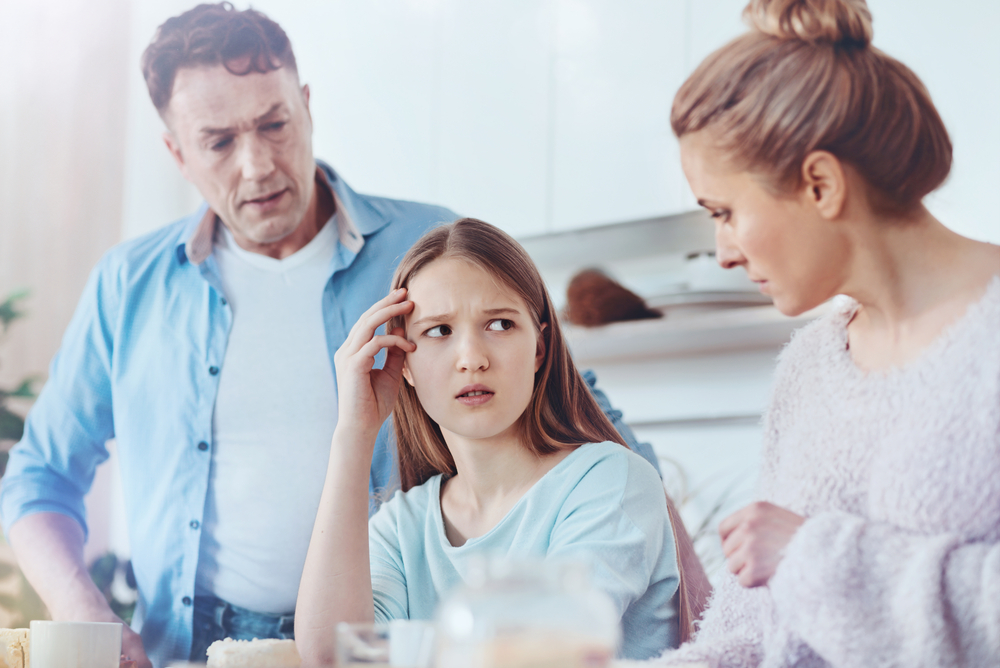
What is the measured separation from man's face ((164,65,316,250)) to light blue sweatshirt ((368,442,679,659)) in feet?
2.09

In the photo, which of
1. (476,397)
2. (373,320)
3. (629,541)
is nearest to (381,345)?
(373,320)

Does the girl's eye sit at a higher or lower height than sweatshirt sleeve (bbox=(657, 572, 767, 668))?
higher

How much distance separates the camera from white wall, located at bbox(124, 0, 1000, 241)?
1.75m

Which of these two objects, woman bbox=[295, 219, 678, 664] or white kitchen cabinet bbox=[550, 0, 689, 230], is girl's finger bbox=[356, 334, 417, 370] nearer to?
woman bbox=[295, 219, 678, 664]

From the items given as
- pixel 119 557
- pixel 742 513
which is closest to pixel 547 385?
pixel 742 513

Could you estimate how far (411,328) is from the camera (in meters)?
1.12

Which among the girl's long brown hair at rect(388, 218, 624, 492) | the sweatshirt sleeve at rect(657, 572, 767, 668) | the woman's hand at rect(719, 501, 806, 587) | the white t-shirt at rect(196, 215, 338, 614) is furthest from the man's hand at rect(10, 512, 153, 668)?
the woman's hand at rect(719, 501, 806, 587)

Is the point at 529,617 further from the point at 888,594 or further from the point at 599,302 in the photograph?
the point at 599,302

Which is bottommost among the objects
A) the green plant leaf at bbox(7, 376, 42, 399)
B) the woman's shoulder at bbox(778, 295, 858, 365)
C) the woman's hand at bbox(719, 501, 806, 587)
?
the green plant leaf at bbox(7, 376, 42, 399)

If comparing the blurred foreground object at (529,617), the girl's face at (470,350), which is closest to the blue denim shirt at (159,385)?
the girl's face at (470,350)

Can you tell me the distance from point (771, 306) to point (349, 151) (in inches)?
43.7

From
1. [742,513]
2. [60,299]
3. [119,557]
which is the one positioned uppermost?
[742,513]

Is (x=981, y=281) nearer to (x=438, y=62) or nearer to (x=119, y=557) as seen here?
(x=438, y=62)

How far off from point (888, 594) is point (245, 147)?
122cm
